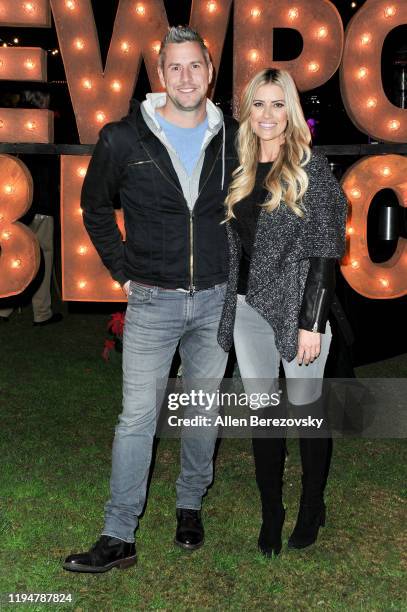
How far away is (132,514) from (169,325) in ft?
2.73

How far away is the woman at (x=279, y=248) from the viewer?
2967 millimetres

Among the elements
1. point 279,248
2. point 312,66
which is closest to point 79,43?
point 312,66

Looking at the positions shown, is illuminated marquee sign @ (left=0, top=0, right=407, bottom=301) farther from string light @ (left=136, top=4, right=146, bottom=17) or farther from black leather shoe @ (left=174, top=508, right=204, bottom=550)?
black leather shoe @ (left=174, top=508, right=204, bottom=550)

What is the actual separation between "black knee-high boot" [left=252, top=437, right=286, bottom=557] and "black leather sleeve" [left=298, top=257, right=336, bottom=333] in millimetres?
563

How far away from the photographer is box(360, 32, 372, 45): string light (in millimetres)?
4519

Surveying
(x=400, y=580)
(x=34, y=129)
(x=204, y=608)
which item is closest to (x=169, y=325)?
(x=204, y=608)

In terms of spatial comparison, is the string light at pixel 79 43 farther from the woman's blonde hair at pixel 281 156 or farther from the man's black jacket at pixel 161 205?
the woman's blonde hair at pixel 281 156

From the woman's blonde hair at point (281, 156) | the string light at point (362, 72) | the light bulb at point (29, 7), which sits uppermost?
the light bulb at point (29, 7)

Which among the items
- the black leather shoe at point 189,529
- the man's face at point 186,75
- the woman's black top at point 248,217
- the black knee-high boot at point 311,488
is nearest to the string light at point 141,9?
the man's face at point 186,75

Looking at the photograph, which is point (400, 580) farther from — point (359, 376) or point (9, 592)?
point (359, 376)

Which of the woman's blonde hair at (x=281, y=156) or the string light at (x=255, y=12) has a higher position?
the string light at (x=255, y=12)

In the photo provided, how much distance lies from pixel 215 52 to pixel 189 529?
268 centimetres

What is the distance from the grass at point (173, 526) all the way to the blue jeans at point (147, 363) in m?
0.30

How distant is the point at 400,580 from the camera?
10.7ft
